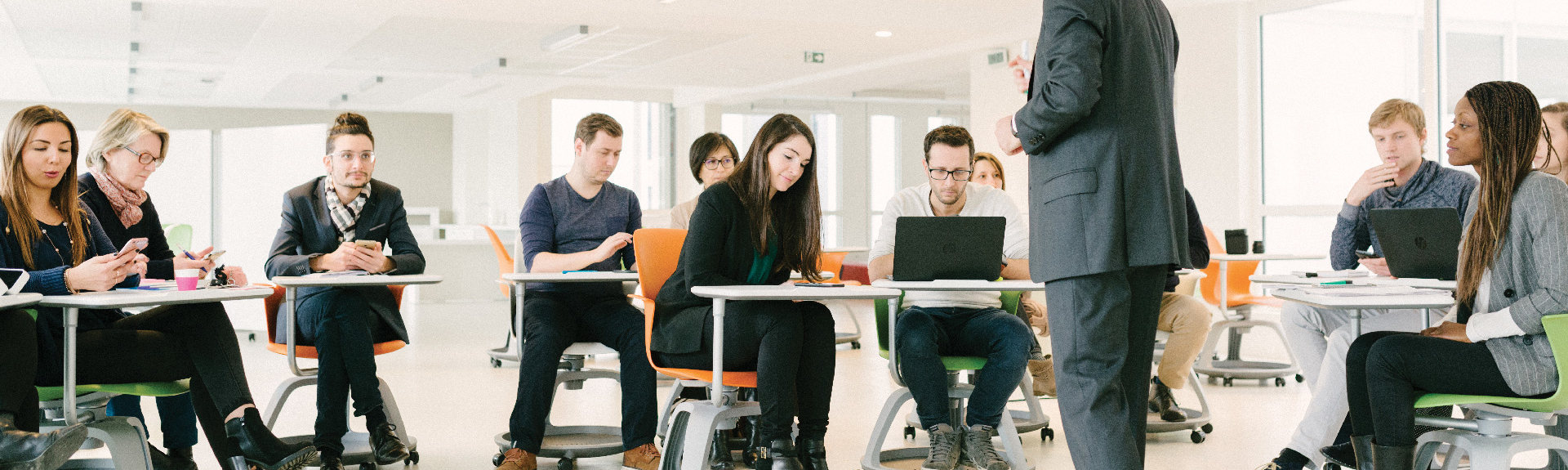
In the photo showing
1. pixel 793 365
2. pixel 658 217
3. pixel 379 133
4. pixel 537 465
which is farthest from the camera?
pixel 379 133

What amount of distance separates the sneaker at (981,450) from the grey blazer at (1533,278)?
4.04 feet

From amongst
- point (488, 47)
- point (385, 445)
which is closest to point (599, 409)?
point (385, 445)

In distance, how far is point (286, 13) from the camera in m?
7.80

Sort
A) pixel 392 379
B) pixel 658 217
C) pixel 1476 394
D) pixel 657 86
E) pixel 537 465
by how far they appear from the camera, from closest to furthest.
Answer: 1. pixel 1476 394
2. pixel 537 465
3. pixel 392 379
4. pixel 658 217
5. pixel 657 86

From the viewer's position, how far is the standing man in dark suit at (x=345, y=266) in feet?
10.6

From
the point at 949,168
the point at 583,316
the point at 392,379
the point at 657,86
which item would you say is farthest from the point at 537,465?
the point at 657,86

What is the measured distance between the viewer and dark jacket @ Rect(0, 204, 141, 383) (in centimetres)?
259

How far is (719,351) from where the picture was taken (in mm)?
2768

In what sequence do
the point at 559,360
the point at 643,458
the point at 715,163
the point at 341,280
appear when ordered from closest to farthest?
the point at 341,280 < the point at 643,458 < the point at 559,360 < the point at 715,163

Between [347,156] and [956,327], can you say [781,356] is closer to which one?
[956,327]

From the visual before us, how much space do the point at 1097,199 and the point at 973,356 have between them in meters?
1.34

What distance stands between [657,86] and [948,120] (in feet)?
11.5

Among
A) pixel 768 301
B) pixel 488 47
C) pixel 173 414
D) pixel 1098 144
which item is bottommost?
pixel 173 414

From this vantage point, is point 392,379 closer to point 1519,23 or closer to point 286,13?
point 286,13
